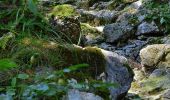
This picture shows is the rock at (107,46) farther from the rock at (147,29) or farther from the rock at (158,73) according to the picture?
the rock at (158,73)

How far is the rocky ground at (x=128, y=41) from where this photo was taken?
3408 millimetres

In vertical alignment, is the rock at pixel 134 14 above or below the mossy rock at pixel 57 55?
below

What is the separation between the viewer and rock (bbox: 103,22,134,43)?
237 inches

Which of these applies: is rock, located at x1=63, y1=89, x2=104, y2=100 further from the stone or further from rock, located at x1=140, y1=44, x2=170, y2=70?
the stone

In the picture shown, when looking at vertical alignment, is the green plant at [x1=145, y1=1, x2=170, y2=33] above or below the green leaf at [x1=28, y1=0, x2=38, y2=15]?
below

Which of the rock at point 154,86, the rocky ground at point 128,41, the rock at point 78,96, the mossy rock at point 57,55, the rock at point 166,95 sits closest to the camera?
the rock at point 78,96

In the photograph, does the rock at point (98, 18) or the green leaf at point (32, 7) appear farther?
the rock at point (98, 18)

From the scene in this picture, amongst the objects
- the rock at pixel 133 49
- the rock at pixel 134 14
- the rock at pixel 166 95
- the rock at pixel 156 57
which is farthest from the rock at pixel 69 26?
the rock at pixel 134 14

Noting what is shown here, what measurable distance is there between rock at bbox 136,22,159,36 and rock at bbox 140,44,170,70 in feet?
4.02

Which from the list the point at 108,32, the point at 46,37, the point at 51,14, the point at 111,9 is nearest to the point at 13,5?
the point at 46,37

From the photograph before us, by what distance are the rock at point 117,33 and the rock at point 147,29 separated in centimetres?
15

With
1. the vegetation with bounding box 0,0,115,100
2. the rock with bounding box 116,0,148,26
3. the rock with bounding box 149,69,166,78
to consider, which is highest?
the vegetation with bounding box 0,0,115,100

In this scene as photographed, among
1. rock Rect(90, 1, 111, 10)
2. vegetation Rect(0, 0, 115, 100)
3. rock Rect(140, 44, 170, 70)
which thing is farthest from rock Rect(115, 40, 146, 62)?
rock Rect(90, 1, 111, 10)

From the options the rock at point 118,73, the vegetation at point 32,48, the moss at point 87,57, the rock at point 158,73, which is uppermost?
the vegetation at point 32,48
